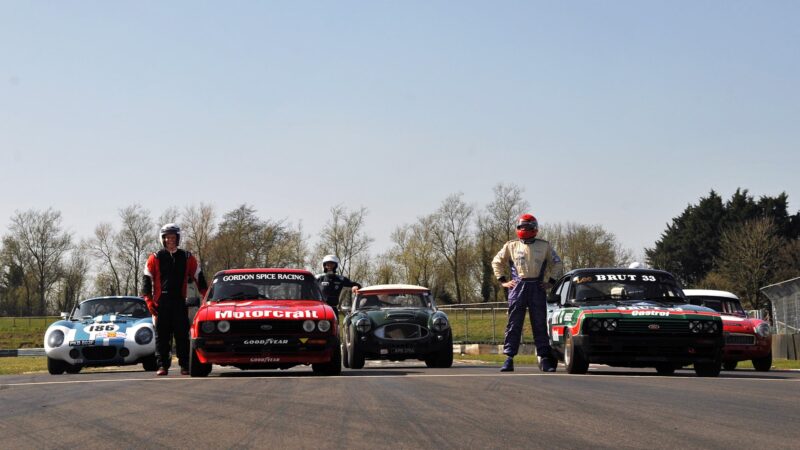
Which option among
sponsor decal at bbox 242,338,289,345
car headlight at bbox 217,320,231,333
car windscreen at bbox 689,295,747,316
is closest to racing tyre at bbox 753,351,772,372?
car windscreen at bbox 689,295,747,316

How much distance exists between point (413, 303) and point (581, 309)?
5.73 metres

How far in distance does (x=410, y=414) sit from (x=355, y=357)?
9888 mm

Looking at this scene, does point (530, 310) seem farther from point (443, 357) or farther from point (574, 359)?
point (443, 357)

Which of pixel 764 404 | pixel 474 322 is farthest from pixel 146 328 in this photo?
pixel 474 322

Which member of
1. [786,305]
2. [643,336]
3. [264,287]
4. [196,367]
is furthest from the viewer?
[786,305]

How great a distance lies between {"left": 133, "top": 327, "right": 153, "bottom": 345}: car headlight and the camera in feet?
60.2

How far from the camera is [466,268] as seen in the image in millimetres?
84250

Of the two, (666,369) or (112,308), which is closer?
(666,369)

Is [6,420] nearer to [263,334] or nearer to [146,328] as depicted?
[263,334]

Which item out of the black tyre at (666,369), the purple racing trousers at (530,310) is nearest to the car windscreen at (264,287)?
the purple racing trousers at (530,310)

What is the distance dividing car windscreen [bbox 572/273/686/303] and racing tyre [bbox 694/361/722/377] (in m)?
1.00

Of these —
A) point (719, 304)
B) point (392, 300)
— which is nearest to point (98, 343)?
point (392, 300)

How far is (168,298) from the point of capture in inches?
572

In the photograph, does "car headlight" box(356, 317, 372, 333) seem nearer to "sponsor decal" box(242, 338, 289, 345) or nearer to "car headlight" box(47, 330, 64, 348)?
"sponsor decal" box(242, 338, 289, 345)
